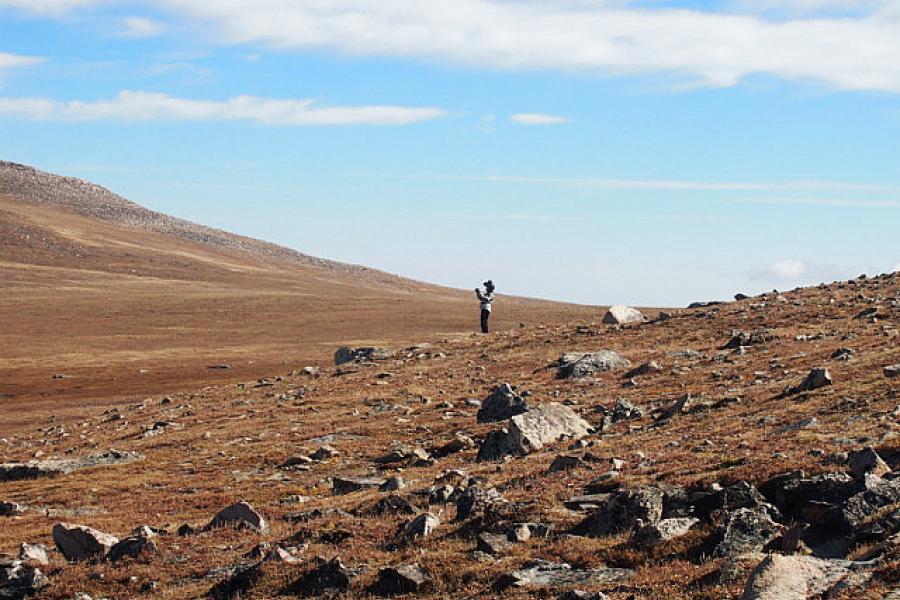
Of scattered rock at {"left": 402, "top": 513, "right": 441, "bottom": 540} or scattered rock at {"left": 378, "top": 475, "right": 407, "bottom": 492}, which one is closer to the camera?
scattered rock at {"left": 402, "top": 513, "right": 441, "bottom": 540}

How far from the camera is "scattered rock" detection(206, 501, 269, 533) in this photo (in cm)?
2127

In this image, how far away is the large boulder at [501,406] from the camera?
1275 inches

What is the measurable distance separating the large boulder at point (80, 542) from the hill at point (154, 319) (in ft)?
109

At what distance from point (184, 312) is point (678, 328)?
86.5 m

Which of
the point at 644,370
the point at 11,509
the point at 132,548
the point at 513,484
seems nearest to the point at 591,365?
the point at 644,370

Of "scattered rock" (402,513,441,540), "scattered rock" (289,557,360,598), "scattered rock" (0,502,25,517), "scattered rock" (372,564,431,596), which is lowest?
"scattered rock" (0,502,25,517)

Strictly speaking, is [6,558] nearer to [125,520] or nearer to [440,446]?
[125,520]

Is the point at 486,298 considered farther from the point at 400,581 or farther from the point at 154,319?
the point at 154,319

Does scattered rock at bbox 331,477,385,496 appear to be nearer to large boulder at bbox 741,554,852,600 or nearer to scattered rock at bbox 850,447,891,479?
scattered rock at bbox 850,447,891,479

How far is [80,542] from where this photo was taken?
68.2 feet

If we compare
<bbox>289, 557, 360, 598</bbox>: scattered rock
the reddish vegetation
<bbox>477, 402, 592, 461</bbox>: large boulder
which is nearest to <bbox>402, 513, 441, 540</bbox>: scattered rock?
the reddish vegetation

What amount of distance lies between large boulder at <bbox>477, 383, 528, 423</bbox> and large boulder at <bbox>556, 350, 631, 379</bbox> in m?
7.69

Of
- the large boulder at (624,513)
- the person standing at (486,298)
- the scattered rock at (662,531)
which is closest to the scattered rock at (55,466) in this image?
the large boulder at (624,513)

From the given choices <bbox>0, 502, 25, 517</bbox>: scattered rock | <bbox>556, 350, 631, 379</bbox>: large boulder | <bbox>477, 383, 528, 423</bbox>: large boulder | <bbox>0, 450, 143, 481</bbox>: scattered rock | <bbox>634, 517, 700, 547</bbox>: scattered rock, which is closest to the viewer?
<bbox>634, 517, 700, 547</bbox>: scattered rock
